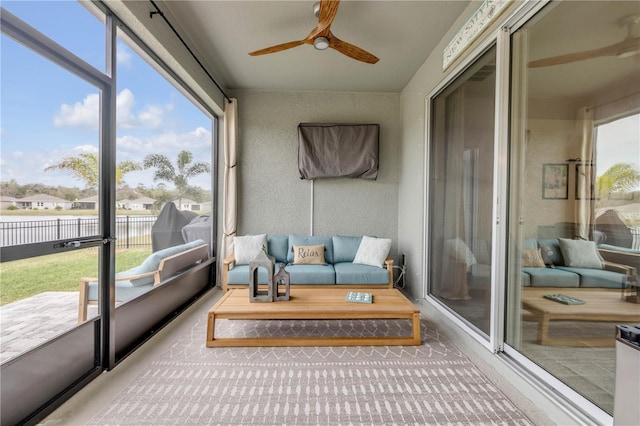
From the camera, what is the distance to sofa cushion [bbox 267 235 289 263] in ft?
12.3

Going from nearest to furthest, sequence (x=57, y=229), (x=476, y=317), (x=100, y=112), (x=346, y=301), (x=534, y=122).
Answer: (x=57, y=229) → (x=534, y=122) → (x=100, y=112) → (x=476, y=317) → (x=346, y=301)

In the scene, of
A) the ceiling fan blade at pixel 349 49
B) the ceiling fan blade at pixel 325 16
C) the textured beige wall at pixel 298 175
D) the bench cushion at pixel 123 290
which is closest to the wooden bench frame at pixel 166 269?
the bench cushion at pixel 123 290

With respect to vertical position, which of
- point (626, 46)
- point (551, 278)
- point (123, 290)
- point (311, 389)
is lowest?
point (311, 389)

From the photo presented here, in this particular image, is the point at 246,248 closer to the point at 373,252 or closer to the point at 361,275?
the point at 361,275

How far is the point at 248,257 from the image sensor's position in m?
3.49

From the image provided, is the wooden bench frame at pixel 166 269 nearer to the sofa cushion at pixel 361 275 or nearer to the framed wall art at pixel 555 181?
the sofa cushion at pixel 361 275

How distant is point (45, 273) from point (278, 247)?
2494 mm

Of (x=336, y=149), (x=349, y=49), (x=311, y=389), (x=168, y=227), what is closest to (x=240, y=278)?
(x=168, y=227)

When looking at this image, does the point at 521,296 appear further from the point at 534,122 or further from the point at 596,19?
the point at 596,19

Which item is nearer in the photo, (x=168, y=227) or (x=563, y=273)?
(x=563, y=273)

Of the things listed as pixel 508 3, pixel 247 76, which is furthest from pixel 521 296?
pixel 247 76

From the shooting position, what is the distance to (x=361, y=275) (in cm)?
322

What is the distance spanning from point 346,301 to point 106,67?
2.63 meters

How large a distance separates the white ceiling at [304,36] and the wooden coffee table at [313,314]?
2627 mm
